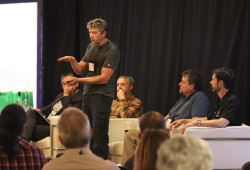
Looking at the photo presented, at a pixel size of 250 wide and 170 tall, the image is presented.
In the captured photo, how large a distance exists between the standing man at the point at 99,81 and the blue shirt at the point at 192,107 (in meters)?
0.86

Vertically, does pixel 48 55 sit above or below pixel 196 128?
above

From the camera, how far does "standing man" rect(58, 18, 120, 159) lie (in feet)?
14.2

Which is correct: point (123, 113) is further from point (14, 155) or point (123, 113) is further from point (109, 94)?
point (14, 155)

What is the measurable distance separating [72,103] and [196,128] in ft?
5.97

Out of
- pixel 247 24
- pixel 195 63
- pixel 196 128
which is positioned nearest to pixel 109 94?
pixel 196 128

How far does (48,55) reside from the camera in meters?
6.55

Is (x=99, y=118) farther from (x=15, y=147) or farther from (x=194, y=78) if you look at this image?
(x=15, y=147)

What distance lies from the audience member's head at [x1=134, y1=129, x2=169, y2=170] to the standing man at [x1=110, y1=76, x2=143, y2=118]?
3.08 metres

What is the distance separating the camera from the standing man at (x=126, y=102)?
5.31m

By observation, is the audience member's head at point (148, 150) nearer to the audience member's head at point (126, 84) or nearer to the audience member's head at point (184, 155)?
the audience member's head at point (184, 155)

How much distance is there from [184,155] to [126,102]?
368 centimetres

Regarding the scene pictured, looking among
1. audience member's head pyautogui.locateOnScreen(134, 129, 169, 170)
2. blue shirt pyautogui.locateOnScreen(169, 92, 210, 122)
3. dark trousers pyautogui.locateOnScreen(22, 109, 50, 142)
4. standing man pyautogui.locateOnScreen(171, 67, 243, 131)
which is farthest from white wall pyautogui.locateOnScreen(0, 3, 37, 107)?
audience member's head pyautogui.locateOnScreen(134, 129, 169, 170)

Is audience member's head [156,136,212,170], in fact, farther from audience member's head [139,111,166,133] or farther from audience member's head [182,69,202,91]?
audience member's head [182,69,202,91]

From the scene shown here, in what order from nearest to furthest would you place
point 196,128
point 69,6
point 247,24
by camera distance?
point 196,128
point 247,24
point 69,6
